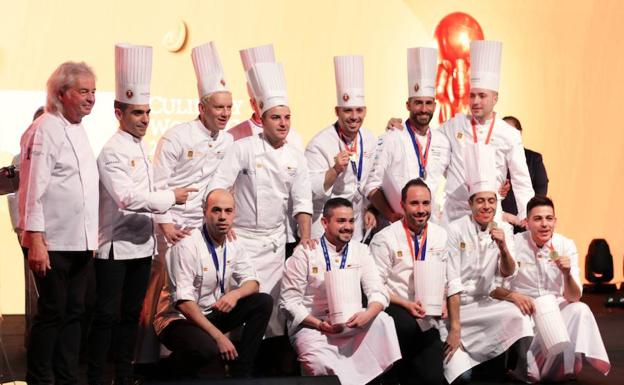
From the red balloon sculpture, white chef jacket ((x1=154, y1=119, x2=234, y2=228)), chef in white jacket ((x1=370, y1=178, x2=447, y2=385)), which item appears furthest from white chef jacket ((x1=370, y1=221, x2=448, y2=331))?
the red balloon sculpture

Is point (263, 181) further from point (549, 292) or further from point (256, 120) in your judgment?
point (549, 292)

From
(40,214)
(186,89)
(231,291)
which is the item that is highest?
(186,89)

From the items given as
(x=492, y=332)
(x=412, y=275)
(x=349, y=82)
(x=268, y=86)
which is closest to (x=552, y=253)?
(x=492, y=332)

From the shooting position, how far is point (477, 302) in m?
5.05

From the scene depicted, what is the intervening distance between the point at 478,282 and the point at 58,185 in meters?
2.07

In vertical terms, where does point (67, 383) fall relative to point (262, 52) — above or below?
below

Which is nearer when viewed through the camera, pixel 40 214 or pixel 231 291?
pixel 40 214

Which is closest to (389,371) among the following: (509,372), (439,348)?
(439,348)

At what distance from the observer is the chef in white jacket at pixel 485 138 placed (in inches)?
213

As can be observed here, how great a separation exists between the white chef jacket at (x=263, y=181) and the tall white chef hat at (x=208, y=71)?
11.0 inches

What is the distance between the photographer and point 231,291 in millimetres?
4488

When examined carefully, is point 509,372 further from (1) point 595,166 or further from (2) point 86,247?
(1) point 595,166

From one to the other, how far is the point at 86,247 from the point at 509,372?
2.22 meters

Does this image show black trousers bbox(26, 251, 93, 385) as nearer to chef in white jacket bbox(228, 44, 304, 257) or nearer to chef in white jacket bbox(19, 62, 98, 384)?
chef in white jacket bbox(19, 62, 98, 384)
